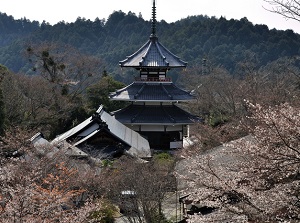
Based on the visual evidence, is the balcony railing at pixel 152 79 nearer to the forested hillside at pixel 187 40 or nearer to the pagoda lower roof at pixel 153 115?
the pagoda lower roof at pixel 153 115

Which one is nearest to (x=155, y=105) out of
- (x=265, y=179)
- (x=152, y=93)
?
(x=152, y=93)

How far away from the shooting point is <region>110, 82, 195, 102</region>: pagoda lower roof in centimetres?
2597

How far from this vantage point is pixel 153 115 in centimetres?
2588

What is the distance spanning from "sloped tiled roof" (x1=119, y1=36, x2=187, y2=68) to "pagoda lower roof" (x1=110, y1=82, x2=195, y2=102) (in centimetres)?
100

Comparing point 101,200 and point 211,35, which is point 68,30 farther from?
point 101,200

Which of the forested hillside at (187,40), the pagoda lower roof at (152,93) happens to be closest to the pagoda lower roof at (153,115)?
the pagoda lower roof at (152,93)

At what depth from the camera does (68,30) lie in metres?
96.0

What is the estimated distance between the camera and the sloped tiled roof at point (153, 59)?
88.3 ft

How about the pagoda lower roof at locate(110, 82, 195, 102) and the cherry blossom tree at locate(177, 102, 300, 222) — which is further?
the pagoda lower roof at locate(110, 82, 195, 102)

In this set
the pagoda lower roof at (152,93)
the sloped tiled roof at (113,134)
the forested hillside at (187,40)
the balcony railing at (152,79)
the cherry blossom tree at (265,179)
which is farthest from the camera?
the forested hillside at (187,40)

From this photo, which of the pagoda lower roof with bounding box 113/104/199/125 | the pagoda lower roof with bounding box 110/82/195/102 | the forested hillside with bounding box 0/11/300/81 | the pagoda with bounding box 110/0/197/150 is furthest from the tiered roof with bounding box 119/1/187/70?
the forested hillside with bounding box 0/11/300/81

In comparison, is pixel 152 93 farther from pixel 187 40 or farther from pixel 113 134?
pixel 187 40

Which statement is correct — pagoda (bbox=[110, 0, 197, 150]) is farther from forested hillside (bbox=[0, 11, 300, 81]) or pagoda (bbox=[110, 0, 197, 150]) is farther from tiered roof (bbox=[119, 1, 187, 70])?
forested hillside (bbox=[0, 11, 300, 81])

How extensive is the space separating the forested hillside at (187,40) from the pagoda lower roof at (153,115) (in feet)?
103
